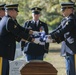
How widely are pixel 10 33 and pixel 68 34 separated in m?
1.18

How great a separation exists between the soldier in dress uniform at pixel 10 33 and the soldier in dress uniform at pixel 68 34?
639 millimetres

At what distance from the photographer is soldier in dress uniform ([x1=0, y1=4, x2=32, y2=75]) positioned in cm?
811

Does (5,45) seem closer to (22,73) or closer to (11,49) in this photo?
(11,49)

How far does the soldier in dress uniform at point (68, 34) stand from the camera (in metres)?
8.30

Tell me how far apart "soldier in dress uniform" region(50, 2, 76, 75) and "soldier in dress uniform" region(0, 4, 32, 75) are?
Result: 0.64 m

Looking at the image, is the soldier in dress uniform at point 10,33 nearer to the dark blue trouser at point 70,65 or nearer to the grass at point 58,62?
the dark blue trouser at point 70,65

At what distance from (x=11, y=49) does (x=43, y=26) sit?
52.9 inches

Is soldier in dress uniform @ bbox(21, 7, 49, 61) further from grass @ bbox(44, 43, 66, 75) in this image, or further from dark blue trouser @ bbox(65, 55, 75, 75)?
grass @ bbox(44, 43, 66, 75)

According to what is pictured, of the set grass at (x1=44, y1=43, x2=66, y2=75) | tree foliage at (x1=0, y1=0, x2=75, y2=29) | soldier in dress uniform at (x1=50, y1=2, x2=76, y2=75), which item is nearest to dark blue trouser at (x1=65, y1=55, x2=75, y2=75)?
soldier in dress uniform at (x1=50, y1=2, x2=76, y2=75)

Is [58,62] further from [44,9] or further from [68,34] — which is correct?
[44,9]

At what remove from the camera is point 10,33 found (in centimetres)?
827

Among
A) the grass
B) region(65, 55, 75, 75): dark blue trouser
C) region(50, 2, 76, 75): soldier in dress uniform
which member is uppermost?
region(50, 2, 76, 75): soldier in dress uniform

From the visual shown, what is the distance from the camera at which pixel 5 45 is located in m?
8.35

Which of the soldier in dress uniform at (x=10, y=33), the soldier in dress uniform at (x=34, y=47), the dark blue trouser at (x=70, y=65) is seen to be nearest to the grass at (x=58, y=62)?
the soldier in dress uniform at (x=34, y=47)
